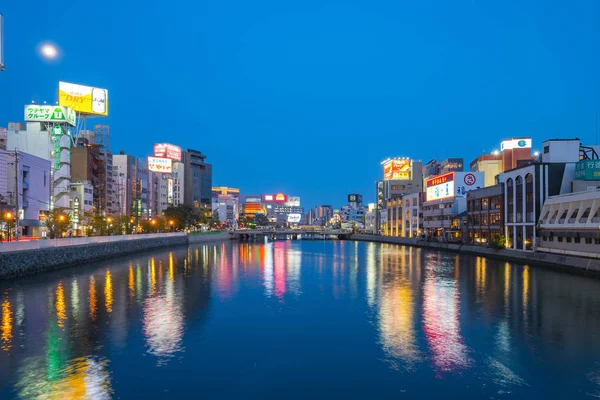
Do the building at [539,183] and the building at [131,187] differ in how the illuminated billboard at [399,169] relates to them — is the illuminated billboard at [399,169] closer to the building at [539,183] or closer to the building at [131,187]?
the building at [131,187]

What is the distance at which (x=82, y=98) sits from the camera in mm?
86938

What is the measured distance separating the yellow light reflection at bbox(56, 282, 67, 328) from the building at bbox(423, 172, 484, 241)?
67275 millimetres

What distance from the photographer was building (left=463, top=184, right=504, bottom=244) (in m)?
65.6

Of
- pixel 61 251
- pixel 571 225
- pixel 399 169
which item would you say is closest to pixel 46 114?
pixel 61 251

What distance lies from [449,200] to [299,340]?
74941mm

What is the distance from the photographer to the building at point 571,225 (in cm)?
4259

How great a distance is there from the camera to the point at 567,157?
180 ft

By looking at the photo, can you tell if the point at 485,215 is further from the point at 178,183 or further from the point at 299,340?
the point at 178,183

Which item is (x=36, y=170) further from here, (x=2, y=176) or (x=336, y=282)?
(x=336, y=282)

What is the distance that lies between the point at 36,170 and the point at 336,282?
49.7m

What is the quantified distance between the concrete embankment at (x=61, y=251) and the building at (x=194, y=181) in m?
92.2

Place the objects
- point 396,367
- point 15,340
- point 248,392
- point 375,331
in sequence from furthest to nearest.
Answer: point 375,331 < point 15,340 < point 396,367 < point 248,392

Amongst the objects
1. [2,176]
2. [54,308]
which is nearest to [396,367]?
[54,308]

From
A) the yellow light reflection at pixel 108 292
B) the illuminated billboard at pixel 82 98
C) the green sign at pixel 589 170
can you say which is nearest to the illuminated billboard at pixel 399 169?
the illuminated billboard at pixel 82 98
